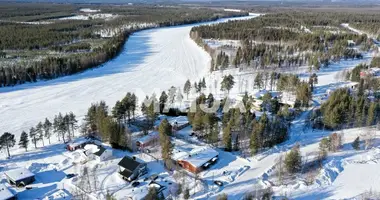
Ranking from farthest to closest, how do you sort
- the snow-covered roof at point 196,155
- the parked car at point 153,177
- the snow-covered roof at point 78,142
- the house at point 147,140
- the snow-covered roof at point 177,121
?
the snow-covered roof at point 177,121
the snow-covered roof at point 78,142
the house at point 147,140
the snow-covered roof at point 196,155
the parked car at point 153,177

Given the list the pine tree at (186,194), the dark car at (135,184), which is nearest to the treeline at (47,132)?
the dark car at (135,184)

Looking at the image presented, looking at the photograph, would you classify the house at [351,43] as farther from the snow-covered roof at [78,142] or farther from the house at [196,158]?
A: the snow-covered roof at [78,142]

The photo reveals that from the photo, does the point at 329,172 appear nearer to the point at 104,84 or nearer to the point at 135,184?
the point at 135,184

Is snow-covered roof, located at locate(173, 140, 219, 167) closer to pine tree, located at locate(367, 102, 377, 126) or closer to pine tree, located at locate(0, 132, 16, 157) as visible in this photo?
pine tree, located at locate(0, 132, 16, 157)

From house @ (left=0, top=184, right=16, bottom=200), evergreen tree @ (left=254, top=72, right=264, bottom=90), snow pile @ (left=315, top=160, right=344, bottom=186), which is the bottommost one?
snow pile @ (left=315, top=160, right=344, bottom=186)

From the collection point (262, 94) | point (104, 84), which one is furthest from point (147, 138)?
point (104, 84)

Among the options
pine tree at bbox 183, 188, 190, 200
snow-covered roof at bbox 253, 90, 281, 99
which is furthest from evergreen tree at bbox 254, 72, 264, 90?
pine tree at bbox 183, 188, 190, 200

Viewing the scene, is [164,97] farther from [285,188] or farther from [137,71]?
[137,71]

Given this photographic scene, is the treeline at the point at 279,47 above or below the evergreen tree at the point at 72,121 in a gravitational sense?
above
